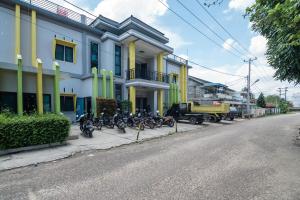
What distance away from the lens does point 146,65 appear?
2395 centimetres

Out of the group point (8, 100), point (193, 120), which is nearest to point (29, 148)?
point (8, 100)

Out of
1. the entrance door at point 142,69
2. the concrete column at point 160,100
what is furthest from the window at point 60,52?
the concrete column at point 160,100

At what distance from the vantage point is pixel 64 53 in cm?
1616

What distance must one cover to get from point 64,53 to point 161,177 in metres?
14.1

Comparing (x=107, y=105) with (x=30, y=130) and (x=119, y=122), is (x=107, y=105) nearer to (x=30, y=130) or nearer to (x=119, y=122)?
(x=119, y=122)

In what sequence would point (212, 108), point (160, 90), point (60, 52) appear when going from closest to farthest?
point (60, 52) → point (160, 90) → point (212, 108)

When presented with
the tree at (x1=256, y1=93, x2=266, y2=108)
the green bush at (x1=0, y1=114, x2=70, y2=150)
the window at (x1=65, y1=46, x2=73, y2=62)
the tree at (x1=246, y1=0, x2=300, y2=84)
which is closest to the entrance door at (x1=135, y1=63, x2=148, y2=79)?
the window at (x1=65, y1=46, x2=73, y2=62)

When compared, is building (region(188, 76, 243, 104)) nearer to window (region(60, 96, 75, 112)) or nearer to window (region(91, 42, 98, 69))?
window (region(91, 42, 98, 69))

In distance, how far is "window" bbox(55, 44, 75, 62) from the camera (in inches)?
621

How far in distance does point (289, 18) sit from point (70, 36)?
1524cm

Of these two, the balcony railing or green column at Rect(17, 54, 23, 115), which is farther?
the balcony railing

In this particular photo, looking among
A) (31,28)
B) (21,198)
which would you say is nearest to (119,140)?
(21,198)

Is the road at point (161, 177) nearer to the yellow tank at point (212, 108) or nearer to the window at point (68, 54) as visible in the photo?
the window at point (68, 54)

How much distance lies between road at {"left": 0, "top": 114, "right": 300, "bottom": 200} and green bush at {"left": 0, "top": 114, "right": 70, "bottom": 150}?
1.77m
